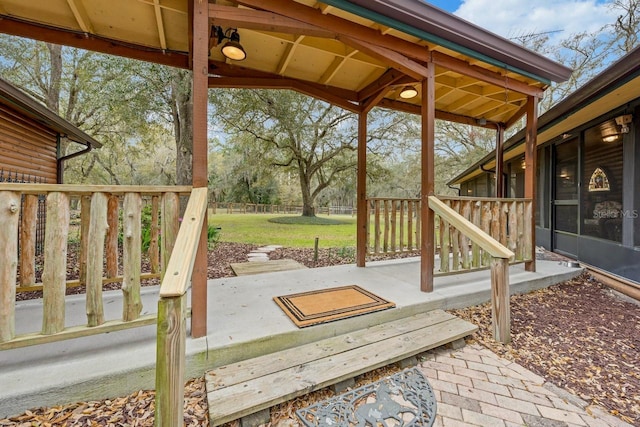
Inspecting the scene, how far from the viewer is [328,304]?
103 inches

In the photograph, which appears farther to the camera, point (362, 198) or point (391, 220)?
point (391, 220)

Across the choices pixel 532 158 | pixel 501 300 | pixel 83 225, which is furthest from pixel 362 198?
pixel 83 225

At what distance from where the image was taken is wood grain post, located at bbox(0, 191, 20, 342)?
60.7 inches

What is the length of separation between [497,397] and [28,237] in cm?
321

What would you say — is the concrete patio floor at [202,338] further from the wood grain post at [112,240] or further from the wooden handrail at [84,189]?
the wooden handrail at [84,189]

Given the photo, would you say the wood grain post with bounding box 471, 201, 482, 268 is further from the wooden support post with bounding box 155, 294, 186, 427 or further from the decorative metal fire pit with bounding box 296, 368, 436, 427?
the wooden support post with bounding box 155, 294, 186, 427

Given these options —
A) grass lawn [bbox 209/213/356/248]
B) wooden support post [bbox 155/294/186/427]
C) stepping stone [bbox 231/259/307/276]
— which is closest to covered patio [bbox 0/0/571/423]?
wooden support post [bbox 155/294/186/427]

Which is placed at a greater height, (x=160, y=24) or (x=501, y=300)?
(x=160, y=24)

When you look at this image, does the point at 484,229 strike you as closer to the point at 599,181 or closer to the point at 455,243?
the point at 455,243

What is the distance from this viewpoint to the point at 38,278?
376 cm

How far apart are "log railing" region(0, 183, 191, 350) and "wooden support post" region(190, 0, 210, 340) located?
197 millimetres

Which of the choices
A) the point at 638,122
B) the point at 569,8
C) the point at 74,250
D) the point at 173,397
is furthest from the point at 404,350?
the point at 569,8

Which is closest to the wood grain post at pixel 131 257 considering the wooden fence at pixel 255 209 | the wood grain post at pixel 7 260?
the wood grain post at pixel 7 260

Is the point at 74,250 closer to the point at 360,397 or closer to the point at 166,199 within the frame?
the point at 166,199
